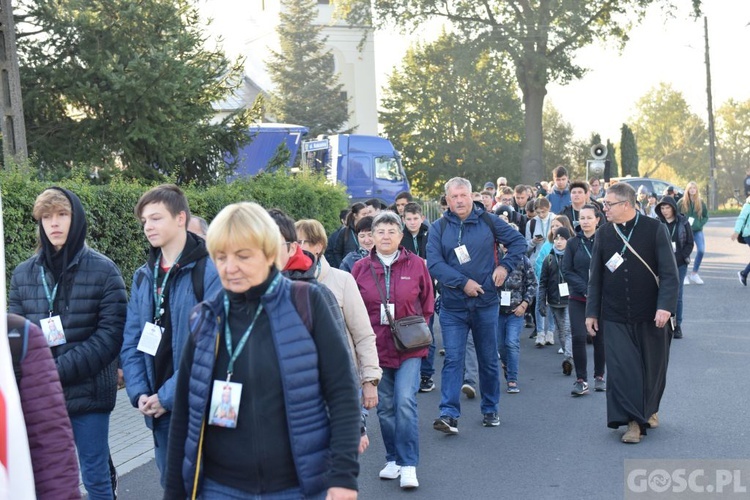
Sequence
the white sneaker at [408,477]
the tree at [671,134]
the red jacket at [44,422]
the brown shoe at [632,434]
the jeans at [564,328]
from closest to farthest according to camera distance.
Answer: the red jacket at [44,422] → the white sneaker at [408,477] → the brown shoe at [632,434] → the jeans at [564,328] → the tree at [671,134]

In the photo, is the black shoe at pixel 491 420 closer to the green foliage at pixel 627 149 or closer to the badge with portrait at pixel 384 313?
the badge with portrait at pixel 384 313

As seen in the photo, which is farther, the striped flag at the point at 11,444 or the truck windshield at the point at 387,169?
the truck windshield at the point at 387,169

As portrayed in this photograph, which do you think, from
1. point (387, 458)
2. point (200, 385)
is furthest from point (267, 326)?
point (387, 458)

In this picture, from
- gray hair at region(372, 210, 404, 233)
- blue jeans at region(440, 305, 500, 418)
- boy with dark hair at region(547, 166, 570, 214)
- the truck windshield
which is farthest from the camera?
the truck windshield

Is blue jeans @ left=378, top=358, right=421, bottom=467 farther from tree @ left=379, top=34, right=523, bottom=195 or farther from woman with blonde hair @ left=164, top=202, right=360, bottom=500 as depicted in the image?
tree @ left=379, top=34, right=523, bottom=195

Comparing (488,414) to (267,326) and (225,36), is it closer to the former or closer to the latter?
(267,326)

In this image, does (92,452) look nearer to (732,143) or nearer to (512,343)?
(512,343)

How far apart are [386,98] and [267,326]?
206 feet

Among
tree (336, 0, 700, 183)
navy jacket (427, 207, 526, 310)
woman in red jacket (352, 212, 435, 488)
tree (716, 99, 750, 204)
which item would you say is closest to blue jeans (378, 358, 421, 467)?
woman in red jacket (352, 212, 435, 488)

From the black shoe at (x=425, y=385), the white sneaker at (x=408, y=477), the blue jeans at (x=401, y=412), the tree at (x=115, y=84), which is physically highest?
the tree at (x=115, y=84)

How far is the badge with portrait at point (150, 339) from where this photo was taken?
16.4ft

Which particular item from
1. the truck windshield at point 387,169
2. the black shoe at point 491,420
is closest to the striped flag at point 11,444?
the black shoe at point 491,420

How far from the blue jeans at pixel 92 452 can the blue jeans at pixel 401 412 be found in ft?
7.32

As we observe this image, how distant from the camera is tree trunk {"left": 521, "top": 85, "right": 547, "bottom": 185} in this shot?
141 ft
